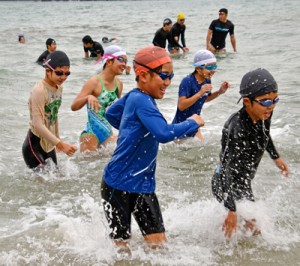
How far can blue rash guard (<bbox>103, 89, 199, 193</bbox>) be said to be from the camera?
367 cm

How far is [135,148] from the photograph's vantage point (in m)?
3.81

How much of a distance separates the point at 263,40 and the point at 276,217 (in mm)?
19293

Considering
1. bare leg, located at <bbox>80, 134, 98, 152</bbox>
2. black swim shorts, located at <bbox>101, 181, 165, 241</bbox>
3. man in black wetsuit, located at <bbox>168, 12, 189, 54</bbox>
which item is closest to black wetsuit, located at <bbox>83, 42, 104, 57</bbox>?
man in black wetsuit, located at <bbox>168, 12, 189, 54</bbox>

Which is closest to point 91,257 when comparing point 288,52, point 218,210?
point 218,210

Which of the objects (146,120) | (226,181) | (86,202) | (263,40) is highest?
(146,120)

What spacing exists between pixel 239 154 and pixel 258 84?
59cm

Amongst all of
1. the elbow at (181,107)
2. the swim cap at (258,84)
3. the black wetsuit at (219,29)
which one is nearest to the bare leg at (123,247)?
the swim cap at (258,84)

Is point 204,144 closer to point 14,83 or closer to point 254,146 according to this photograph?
point 254,146

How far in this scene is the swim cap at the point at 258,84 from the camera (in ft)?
13.1

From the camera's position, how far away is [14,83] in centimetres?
1434

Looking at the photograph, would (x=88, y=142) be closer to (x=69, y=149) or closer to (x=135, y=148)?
(x=69, y=149)

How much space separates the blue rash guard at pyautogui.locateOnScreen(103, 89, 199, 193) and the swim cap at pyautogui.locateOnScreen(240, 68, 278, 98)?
660 millimetres

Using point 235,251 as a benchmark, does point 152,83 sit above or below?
above

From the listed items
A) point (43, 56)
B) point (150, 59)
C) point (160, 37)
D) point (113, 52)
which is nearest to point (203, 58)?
point (113, 52)
